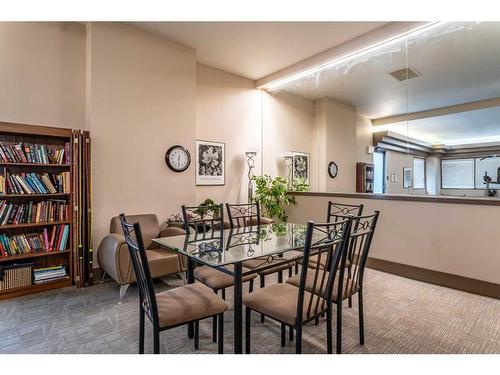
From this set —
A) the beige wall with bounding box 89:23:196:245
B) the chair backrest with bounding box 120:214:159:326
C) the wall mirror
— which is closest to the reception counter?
the wall mirror

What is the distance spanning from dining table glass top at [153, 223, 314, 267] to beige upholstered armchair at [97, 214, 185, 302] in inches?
27.0

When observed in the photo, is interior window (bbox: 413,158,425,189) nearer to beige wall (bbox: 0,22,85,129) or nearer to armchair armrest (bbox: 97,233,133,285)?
armchair armrest (bbox: 97,233,133,285)

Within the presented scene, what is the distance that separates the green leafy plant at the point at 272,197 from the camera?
16.0ft

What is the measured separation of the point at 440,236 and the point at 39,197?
4.61 metres

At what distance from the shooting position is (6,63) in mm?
3068

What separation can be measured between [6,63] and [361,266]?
410 centimetres

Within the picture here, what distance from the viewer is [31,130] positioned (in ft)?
9.49

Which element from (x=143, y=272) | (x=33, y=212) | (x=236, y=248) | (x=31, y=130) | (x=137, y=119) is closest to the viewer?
(x=143, y=272)

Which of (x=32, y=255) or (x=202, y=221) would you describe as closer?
(x=202, y=221)

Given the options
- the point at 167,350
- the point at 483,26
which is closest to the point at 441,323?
the point at 167,350

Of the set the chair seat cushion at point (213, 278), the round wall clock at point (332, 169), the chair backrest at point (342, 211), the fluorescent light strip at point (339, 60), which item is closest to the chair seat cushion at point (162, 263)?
the chair seat cushion at point (213, 278)

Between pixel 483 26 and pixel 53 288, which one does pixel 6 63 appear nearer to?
pixel 53 288

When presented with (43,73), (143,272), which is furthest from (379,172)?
(43,73)

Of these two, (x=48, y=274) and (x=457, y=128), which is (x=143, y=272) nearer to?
(x=48, y=274)
